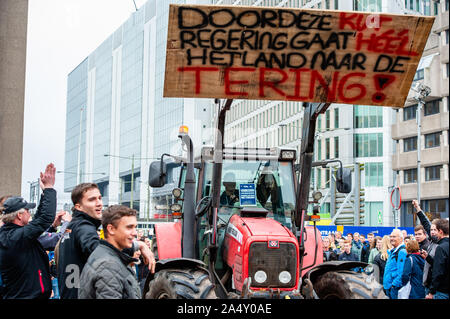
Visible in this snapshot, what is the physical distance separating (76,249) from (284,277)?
105 inches

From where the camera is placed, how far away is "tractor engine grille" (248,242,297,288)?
6.85 meters

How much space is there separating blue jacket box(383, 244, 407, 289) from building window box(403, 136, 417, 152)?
47745 mm

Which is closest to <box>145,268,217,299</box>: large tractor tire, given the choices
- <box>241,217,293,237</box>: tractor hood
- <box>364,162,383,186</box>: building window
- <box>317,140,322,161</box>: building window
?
<box>241,217,293,237</box>: tractor hood

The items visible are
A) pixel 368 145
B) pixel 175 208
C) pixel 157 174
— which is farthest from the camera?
pixel 368 145

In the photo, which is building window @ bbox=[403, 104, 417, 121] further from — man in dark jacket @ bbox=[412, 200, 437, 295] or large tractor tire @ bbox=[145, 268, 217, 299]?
large tractor tire @ bbox=[145, 268, 217, 299]

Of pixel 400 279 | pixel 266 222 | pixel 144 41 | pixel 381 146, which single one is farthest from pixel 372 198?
pixel 266 222

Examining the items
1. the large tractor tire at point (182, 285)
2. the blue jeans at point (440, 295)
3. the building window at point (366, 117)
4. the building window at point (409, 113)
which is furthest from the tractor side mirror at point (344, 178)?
the building window at point (409, 113)

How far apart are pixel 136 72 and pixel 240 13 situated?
218 feet

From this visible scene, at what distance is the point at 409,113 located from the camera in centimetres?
5656

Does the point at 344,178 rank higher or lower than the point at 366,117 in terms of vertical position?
lower

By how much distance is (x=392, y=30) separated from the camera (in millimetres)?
6305

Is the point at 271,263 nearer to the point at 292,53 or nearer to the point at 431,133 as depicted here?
the point at 292,53

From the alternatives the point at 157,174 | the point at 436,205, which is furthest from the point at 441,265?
the point at 436,205

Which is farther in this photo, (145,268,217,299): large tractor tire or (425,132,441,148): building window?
(425,132,441,148): building window
